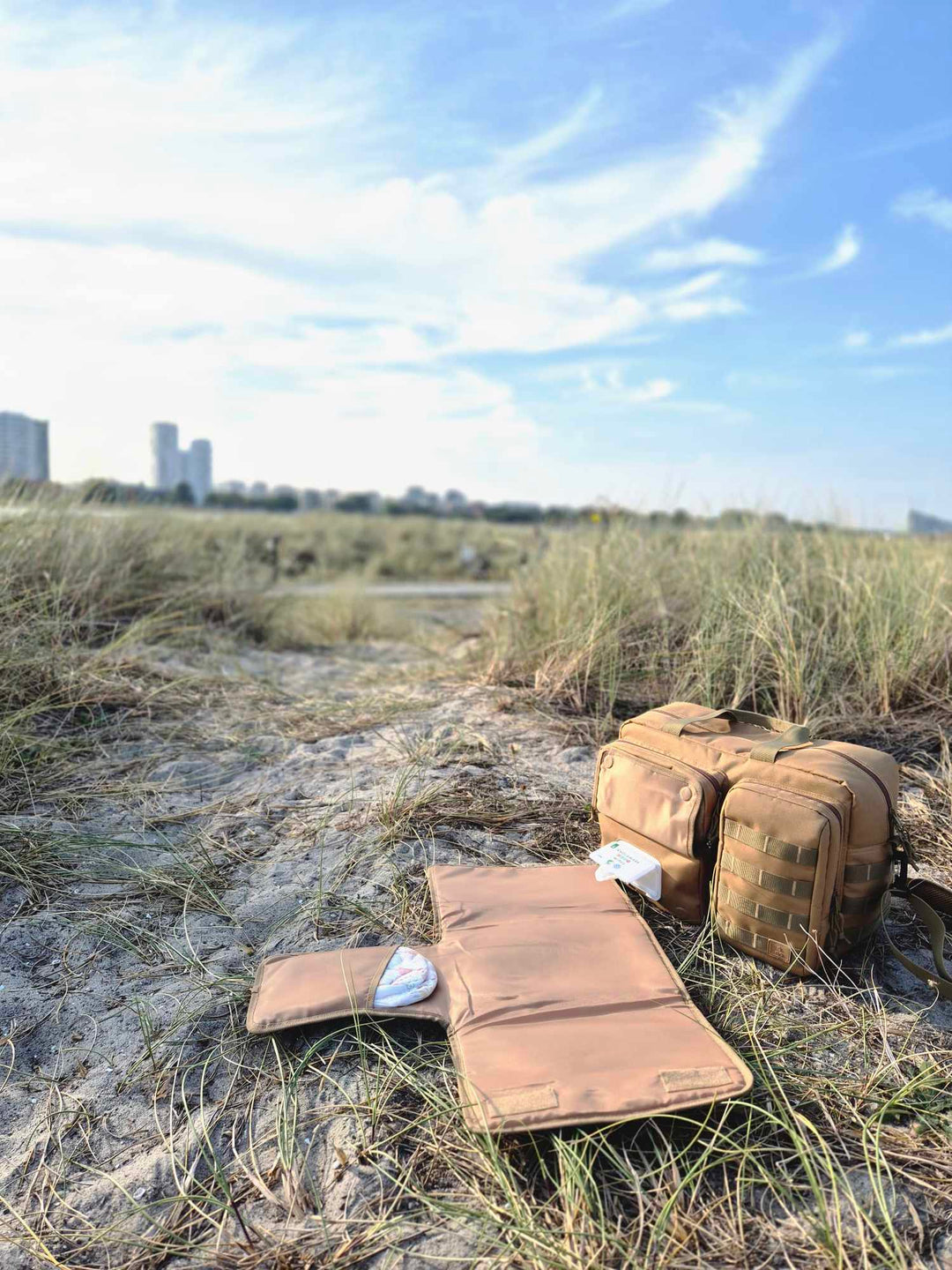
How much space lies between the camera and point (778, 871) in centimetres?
195

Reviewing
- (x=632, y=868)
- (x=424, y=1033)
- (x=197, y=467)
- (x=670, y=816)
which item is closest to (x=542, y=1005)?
(x=424, y=1033)

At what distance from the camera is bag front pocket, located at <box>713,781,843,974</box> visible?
191cm

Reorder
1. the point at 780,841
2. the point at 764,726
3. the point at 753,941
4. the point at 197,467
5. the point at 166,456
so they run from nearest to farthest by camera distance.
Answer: the point at 780,841, the point at 753,941, the point at 764,726, the point at 166,456, the point at 197,467

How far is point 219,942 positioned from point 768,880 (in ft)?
4.77

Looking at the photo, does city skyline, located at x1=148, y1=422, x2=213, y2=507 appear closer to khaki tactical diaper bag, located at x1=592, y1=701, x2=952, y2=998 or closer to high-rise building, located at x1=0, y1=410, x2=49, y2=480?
high-rise building, located at x1=0, y1=410, x2=49, y2=480

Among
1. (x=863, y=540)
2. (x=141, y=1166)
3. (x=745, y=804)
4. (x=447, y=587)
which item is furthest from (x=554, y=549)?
(x=447, y=587)

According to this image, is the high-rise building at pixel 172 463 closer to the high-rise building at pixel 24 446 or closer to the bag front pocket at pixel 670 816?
the high-rise building at pixel 24 446

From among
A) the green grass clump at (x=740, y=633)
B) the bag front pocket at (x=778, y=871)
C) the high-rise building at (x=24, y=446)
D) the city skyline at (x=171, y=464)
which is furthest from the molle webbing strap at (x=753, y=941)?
the city skyline at (x=171, y=464)

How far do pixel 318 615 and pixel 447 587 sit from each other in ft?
24.9

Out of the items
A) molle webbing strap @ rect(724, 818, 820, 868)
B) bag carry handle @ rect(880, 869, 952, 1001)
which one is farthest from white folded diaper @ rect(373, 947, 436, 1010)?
bag carry handle @ rect(880, 869, 952, 1001)

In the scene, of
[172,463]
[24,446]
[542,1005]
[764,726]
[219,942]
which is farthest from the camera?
[172,463]

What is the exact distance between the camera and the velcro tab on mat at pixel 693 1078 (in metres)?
1.59

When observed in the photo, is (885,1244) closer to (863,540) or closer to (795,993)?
(795,993)

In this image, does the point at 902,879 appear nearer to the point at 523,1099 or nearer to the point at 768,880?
the point at 768,880
